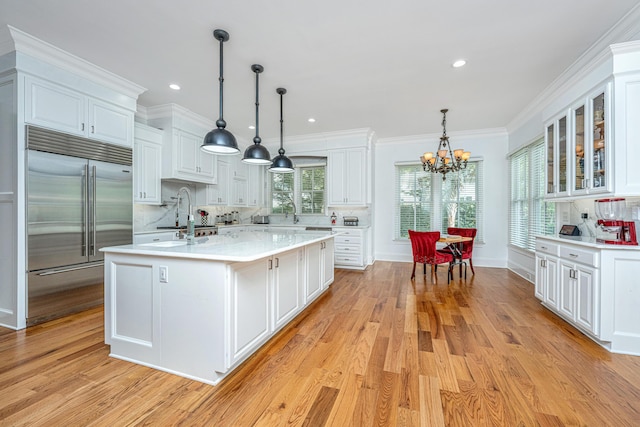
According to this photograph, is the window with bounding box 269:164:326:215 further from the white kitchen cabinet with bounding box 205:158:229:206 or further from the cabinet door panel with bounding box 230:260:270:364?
the cabinet door panel with bounding box 230:260:270:364

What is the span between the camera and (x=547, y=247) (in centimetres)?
320

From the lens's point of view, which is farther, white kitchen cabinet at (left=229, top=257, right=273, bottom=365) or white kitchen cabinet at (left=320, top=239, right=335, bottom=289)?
white kitchen cabinet at (left=320, top=239, right=335, bottom=289)

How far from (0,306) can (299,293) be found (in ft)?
10.3

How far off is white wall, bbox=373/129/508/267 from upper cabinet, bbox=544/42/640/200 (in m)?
2.54

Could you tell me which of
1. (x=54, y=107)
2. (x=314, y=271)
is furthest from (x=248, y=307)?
(x=54, y=107)

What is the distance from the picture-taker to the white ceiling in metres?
2.31

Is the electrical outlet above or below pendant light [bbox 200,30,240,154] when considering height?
below

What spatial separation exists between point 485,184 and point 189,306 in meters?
5.99

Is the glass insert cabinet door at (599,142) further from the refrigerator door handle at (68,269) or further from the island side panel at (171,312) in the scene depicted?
the refrigerator door handle at (68,269)

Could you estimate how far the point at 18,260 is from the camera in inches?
108

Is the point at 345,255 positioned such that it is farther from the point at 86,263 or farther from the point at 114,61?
the point at 114,61

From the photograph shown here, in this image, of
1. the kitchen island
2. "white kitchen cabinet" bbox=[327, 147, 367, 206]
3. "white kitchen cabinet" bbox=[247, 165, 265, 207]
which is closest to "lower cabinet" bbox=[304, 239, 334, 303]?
the kitchen island

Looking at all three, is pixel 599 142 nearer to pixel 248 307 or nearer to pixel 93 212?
pixel 248 307

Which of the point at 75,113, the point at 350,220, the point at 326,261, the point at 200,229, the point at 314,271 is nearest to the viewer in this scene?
the point at 75,113
